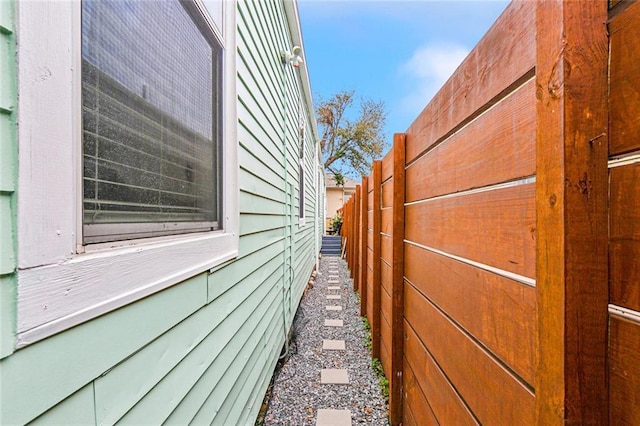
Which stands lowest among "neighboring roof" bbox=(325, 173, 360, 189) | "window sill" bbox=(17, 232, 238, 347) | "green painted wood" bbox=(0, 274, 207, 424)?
"green painted wood" bbox=(0, 274, 207, 424)

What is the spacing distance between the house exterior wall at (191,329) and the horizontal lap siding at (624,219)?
40.3 inches

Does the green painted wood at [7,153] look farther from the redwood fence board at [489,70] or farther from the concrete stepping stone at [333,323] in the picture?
the concrete stepping stone at [333,323]

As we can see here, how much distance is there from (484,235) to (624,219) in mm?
461

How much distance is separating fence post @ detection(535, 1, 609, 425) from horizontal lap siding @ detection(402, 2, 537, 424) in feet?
0.36

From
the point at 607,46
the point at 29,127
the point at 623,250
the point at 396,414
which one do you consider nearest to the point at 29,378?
the point at 29,127

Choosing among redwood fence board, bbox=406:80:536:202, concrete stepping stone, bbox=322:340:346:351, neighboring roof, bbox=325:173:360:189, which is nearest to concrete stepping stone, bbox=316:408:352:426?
concrete stepping stone, bbox=322:340:346:351

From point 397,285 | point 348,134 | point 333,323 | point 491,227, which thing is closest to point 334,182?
point 348,134

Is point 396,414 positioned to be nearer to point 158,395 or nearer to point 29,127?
point 158,395

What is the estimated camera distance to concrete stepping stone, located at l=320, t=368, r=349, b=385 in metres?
2.94

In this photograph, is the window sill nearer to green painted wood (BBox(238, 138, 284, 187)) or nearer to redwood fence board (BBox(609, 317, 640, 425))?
green painted wood (BBox(238, 138, 284, 187))

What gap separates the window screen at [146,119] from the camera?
2.64 feet

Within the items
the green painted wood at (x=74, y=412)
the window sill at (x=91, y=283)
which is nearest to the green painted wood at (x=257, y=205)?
the window sill at (x=91, y=283)


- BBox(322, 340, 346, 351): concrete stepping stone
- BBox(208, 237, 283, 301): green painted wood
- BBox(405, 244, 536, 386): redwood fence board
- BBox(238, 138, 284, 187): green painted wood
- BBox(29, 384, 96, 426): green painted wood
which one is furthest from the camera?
BBox(322, 340, 346, 351): concrete stepping stone

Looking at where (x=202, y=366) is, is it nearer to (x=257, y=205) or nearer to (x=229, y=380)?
(x=229, y=380)
